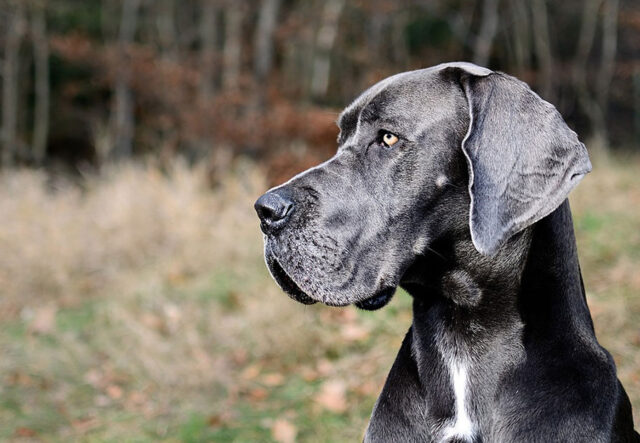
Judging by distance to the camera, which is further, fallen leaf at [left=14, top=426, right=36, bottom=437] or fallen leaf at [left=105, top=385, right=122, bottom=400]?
fallen leaf at [left=105, top=385, right=122, bottom=400]

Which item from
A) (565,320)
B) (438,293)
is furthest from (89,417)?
(565,320)

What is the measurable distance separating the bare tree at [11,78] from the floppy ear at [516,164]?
16.3 m

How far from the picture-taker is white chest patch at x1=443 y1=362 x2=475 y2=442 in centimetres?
241

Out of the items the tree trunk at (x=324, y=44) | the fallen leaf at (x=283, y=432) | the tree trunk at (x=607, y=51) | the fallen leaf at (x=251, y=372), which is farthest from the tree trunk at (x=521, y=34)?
the fallen leaf at (x=283, y=432)

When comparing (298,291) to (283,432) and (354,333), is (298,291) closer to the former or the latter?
(283,432)

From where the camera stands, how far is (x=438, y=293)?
2615 mm

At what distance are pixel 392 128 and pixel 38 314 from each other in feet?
19.0

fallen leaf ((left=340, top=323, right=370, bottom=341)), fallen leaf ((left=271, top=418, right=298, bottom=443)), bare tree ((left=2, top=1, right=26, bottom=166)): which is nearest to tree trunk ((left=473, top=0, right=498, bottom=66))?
bare tree ((left=2, top=1, right=26, bottom=166))

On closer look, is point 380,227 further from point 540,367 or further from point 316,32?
point 316,32

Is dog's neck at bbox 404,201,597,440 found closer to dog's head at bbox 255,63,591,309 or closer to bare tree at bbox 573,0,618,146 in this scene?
dog's head at bbox 255,63,591,309

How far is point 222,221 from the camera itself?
328 inches

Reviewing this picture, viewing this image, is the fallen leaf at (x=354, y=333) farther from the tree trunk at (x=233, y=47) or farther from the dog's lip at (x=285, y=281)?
the tree trunk at (x=233, y=47)

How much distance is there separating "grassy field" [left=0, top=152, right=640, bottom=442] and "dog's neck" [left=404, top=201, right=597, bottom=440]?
6.94 ft

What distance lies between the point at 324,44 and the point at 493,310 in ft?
46.3
